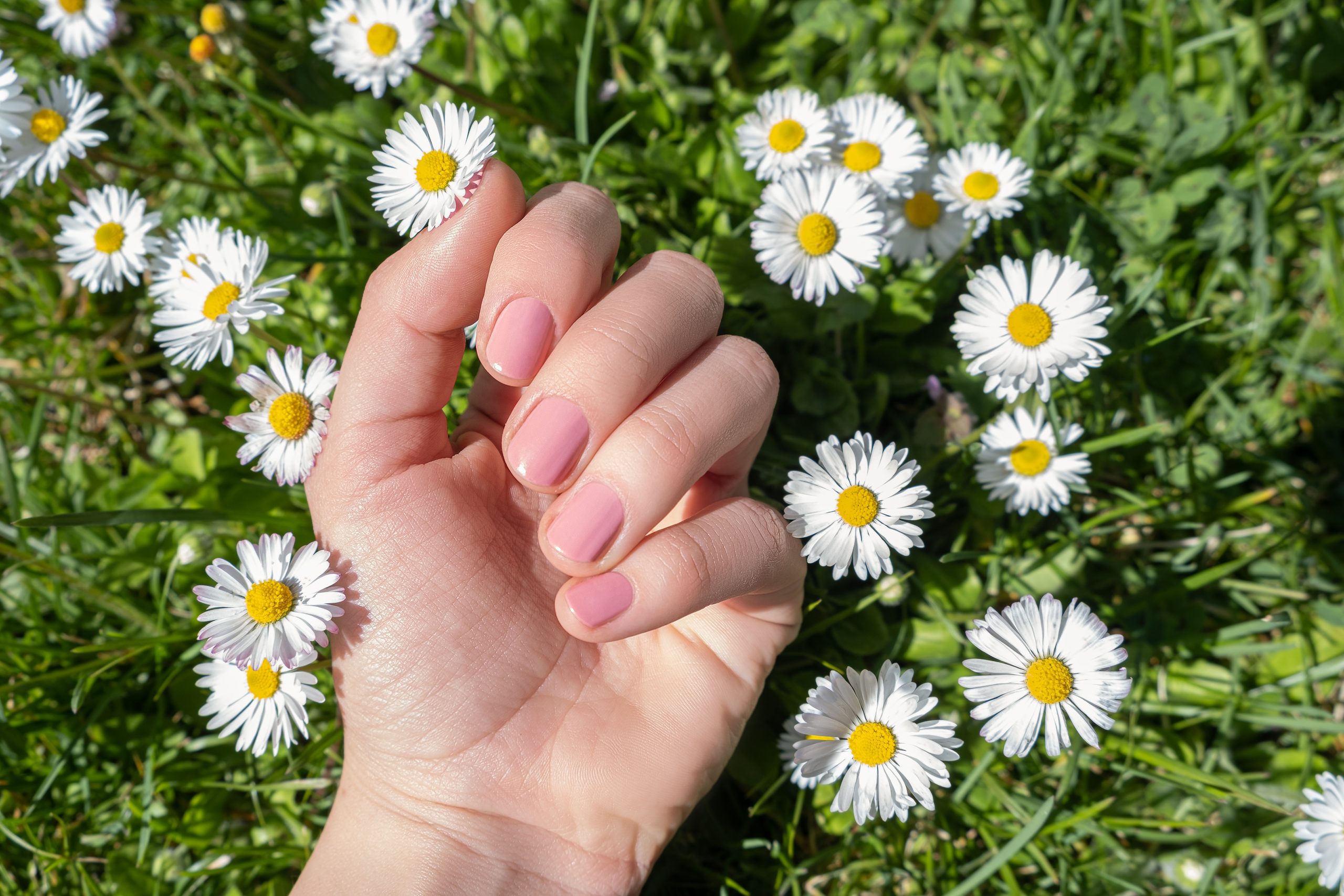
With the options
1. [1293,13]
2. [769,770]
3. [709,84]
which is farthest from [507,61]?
[1293,13]

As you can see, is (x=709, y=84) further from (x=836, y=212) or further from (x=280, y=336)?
(x=280, y=336)

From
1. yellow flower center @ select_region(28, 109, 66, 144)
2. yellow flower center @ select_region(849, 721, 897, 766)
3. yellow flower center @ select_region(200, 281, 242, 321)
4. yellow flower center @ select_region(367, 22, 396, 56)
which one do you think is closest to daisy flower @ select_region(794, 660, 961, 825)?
yellow flower center @ select_region(849, 721, 897, 766)

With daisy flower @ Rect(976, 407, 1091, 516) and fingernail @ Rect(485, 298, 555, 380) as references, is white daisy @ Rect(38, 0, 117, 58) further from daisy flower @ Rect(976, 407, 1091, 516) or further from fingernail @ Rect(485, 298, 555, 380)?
daisy flower @ Rect(976, 407, 1091, 516)

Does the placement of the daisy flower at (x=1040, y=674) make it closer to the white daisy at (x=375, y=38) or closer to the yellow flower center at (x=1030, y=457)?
the yellow flower center at (x=1030, y=457)

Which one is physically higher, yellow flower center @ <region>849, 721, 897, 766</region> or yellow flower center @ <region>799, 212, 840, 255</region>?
yellow flower center @ <region>799, 212, 840, 255</region>

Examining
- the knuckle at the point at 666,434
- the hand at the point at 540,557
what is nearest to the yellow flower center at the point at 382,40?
the hand at the point at 540,557
